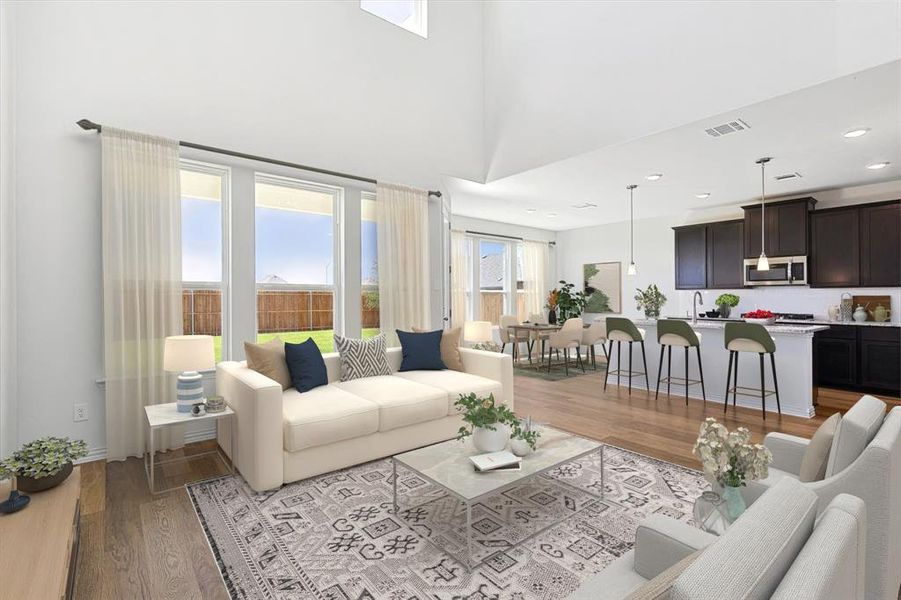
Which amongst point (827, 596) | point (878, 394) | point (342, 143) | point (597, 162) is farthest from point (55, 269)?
point (878, 394)

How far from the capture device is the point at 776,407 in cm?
455

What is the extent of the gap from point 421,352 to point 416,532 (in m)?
2.08

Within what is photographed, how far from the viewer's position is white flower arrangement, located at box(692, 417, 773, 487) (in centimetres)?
140

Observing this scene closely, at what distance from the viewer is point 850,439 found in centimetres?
153

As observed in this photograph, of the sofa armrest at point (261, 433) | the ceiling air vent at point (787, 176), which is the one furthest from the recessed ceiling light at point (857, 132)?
the sofa armrest at point (261, 433)

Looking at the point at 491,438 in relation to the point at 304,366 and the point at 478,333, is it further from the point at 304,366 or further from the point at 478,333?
the point at 478,333

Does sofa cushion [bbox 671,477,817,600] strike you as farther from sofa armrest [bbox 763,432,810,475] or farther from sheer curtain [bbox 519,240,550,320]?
sheer curtain [bbox 519,240,550,320]

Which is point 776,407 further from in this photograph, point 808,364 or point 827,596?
point 827,596

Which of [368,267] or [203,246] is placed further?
[368,267]

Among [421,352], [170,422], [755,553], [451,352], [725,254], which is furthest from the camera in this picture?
[725,254]

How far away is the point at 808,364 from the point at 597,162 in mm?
2977

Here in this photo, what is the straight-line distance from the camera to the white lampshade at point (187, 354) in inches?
117

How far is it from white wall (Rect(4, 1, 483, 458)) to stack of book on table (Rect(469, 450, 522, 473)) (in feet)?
9.33

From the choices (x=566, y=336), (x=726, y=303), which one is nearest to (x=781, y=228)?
(x=726, y=303)
